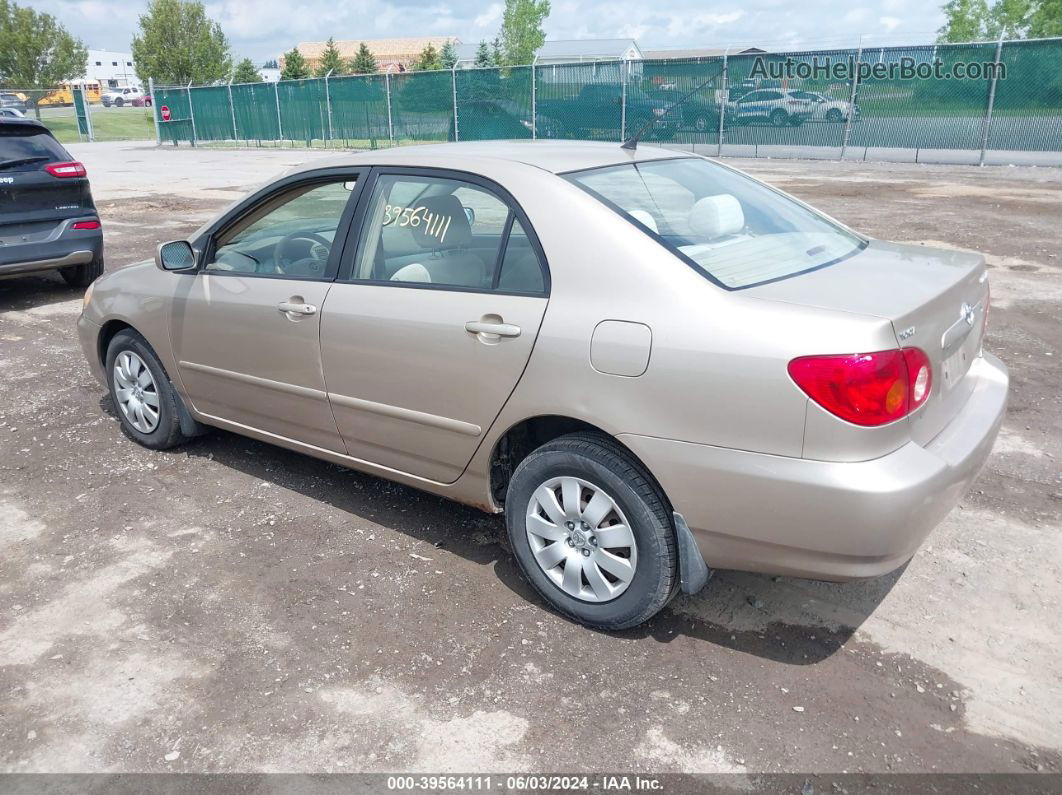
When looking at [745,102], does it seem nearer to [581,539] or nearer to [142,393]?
[142,393]

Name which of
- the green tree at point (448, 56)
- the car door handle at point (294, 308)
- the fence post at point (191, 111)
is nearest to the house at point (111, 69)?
the green tree at point (448, 56)

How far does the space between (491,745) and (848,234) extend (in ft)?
8.49

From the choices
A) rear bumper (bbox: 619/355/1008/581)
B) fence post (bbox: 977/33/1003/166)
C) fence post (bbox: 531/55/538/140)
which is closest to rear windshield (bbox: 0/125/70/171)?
rear bumper (bbox: 619/355/1008/581)

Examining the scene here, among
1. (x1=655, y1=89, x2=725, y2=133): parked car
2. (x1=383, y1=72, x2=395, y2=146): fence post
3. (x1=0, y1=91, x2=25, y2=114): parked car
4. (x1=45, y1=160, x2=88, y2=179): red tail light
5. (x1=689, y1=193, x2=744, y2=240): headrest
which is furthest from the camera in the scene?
(x1=0, y1=91, x2=25, y2=114): parked car

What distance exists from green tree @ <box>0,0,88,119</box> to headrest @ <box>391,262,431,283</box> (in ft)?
182

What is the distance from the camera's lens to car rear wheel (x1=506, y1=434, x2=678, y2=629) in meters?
2.96

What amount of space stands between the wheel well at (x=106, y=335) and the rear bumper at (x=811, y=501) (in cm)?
334

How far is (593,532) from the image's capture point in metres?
3.12

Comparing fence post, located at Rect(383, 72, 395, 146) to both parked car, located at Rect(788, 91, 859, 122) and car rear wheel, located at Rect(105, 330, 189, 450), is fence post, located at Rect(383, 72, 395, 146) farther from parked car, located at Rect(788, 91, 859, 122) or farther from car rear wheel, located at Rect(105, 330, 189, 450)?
car rear wheel, located at Rect(105, 330, 189, 450)

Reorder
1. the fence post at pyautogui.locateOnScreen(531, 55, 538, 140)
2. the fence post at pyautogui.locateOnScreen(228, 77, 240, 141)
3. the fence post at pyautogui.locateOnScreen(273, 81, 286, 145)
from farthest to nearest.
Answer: the fence post at pyautogui.locateOnScreen(228, 77, 240, 141) < the fence post at pyautogui.locateOnScreen(273, 81, 286, 145) < the fence post at pyautogui.locateOnScreen(531, 55, 538, 140)

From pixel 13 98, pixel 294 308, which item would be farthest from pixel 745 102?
pixel 13 98

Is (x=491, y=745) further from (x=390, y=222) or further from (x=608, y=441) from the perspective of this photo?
(x=390, y=222)

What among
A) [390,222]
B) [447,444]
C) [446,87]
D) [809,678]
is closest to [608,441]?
[447,444]

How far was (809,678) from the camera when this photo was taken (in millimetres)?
2953
